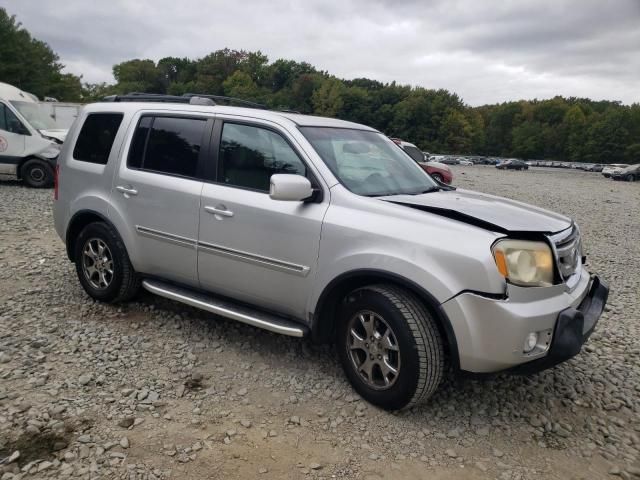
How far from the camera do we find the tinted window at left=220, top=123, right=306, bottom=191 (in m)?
3.69

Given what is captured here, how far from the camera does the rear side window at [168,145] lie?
4.09 metres

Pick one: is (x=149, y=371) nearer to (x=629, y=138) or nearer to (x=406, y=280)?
(x=406, y=280)

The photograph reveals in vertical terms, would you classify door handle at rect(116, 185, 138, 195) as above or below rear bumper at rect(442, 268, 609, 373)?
above

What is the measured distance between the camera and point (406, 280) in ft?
9.87

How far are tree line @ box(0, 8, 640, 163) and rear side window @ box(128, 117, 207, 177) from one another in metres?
81.7

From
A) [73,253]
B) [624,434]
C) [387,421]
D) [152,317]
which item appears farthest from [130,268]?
[624,434]

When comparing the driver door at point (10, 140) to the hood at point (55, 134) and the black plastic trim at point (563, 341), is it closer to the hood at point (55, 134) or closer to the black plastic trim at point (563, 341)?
the hood at point (55, 134)

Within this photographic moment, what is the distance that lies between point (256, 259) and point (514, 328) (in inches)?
69.3

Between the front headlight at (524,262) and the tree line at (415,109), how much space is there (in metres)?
83.4

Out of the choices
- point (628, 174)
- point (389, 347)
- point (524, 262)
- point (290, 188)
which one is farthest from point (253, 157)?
point (628, 174)

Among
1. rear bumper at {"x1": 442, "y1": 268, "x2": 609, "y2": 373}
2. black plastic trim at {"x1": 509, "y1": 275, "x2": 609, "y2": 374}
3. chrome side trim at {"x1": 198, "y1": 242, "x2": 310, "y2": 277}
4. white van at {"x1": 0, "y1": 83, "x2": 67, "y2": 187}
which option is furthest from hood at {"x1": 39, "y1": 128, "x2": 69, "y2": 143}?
black plastic trim at {"x1": 509, "y1": 275, "x2": 609, "y2": 374}

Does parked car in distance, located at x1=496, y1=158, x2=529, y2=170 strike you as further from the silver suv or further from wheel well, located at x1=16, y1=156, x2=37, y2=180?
the silver suv

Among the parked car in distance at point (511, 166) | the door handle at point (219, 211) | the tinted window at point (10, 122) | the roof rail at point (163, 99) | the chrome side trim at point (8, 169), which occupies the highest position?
the roof rail at point (163, 99)

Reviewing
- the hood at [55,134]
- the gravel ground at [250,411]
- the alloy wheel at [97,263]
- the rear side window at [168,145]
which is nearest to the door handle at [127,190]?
the rear side window at [168,145]
